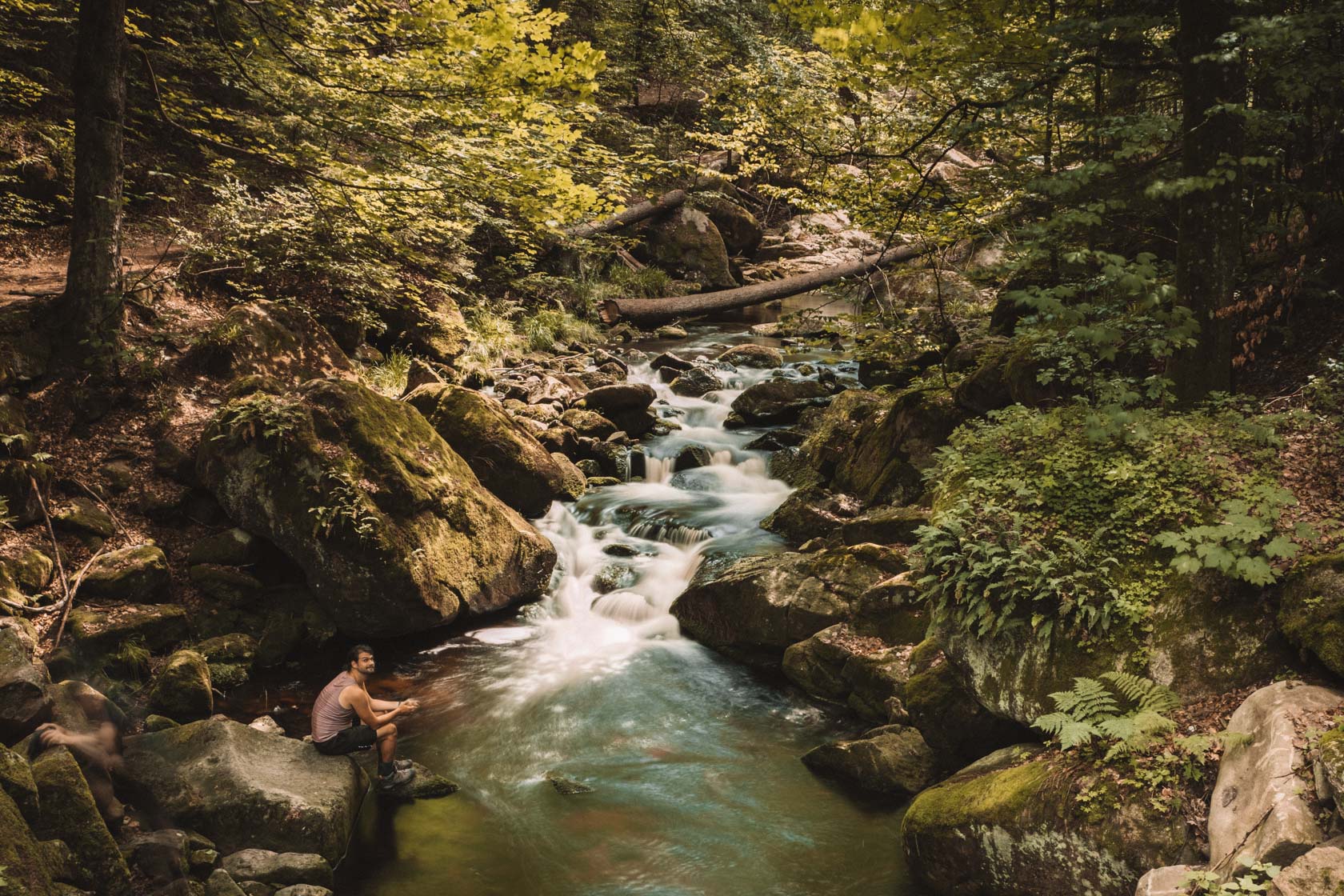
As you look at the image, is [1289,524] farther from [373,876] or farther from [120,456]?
[120,456]

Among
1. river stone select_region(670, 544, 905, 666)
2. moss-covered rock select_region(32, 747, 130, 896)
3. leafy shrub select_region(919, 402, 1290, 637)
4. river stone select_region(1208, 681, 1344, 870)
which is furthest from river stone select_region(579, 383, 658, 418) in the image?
river stone select_region(1208, 681, 1344, 870)

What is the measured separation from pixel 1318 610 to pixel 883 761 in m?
3.25

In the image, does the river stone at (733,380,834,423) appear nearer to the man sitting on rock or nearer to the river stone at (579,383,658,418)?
the river stone at (579,383,658,418)

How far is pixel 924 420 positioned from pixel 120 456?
32.4 ft

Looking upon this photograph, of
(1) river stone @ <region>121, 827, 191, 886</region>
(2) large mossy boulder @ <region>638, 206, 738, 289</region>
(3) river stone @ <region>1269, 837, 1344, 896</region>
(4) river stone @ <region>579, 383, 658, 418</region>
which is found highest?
(2) large mossy boulder @ <region>638, 206, 738, 289</region>

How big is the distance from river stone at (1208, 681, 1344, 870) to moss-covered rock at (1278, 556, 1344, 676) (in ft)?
0.70

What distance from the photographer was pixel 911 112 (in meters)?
9.69

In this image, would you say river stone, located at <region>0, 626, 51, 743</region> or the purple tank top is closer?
river stone, located at <region>0, 626, 51, 743</region>

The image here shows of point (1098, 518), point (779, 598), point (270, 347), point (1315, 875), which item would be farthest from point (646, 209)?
point (1315, 875)

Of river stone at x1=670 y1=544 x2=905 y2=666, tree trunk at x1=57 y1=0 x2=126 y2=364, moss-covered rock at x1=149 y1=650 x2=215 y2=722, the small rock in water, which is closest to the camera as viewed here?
the small rock in water

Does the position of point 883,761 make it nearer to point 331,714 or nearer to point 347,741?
point 347,741

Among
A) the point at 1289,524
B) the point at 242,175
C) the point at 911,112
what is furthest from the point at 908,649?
the point at 242,175

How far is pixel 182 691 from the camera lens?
685cm

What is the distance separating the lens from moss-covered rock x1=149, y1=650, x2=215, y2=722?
22.4 feet
